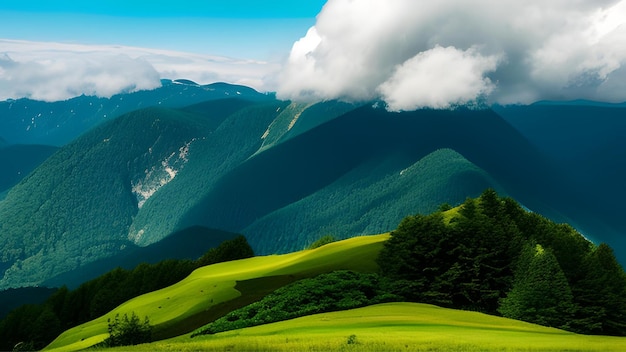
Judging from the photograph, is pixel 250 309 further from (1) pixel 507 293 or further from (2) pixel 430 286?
(1) pixel 507 293

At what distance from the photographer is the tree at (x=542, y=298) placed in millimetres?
71812

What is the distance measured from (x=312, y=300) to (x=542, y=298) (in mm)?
28121

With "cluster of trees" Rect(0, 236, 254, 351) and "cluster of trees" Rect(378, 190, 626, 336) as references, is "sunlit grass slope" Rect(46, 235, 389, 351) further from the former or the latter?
"cluster of trees" Rect(0, 236, 254, 351)

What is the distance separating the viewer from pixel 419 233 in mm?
89625

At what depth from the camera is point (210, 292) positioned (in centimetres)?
9475

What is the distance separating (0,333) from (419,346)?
134842 millimetres

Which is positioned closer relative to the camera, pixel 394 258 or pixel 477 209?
pixel 394 258

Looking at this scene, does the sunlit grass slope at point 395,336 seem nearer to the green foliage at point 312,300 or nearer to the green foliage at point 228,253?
the green foliage at point 312,300

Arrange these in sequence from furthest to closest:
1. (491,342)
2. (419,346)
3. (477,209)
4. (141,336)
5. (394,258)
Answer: (477,209) < (394,258) < (141,336) < (491,342) < (419,346)

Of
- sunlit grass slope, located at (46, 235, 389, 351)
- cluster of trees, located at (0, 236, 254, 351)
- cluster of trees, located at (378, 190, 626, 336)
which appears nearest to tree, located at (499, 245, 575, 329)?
cluster of trees, located at (378, 190, 626, 336)

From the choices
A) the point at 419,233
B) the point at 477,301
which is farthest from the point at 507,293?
the point at 419,233

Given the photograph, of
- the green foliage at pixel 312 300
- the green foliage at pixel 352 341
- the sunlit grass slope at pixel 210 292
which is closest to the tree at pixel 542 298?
the green foliage at pixel 312 300

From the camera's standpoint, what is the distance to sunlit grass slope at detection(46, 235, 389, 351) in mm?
85438

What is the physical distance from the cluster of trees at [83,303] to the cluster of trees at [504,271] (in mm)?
69430
